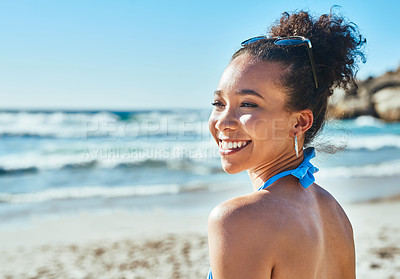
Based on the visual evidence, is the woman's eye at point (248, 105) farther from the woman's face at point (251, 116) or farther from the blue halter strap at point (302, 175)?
the blue halter strap at point (302, 175)

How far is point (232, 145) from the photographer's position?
1.66 metres

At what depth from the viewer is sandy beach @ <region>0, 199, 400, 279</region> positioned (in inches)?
194

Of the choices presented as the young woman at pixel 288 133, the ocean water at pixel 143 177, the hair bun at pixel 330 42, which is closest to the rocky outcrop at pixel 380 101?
the ocean water at pixel 143 177

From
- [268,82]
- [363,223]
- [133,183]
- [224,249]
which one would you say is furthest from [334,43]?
[133,183]

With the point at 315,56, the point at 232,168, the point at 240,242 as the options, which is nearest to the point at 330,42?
the point at 315,56

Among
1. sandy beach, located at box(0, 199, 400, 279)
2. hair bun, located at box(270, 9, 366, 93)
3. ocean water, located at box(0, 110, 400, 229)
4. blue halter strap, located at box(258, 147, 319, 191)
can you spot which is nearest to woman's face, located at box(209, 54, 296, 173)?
blue halter strap, located at box(258, 147, 319, 191)

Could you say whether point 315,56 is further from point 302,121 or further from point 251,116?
point 251,116

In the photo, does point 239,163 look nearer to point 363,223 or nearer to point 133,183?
point 363,223

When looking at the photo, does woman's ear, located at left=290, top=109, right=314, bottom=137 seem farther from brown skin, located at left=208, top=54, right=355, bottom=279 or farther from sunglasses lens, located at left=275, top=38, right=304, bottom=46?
sunglasses lens, located at left=275, top=38, right=304, bottom=46

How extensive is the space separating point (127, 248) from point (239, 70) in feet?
15.4

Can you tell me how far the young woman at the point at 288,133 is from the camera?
1287mm

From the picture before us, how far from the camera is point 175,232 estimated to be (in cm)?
637

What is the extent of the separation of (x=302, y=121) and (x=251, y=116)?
0.86ft

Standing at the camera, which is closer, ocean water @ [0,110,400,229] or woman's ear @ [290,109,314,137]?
woman's ear @ [290,109,314,137]
